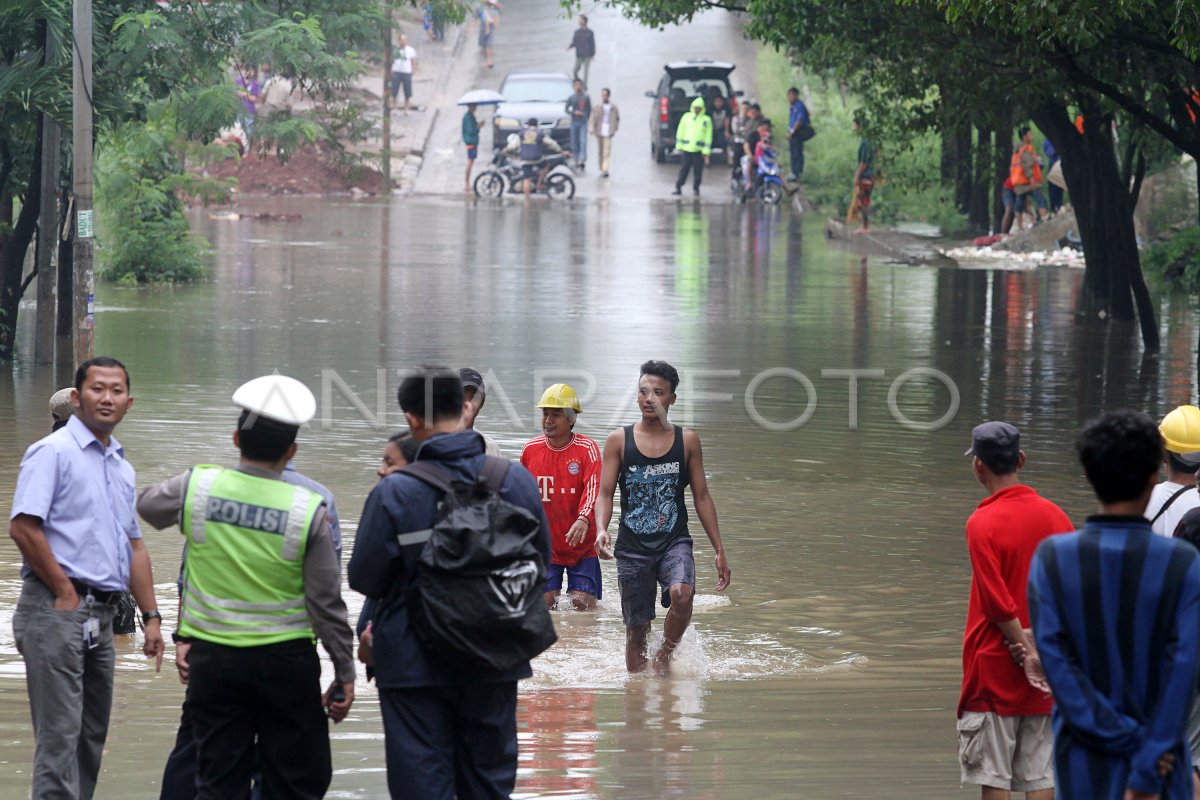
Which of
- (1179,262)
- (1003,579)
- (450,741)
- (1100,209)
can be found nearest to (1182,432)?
(1003,579)

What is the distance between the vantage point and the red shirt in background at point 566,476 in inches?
325

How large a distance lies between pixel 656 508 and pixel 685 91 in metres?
36.2

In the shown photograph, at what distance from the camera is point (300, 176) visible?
43.2 meters

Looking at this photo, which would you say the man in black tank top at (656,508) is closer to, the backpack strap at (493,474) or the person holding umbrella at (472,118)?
the backpack strap at (493,474)

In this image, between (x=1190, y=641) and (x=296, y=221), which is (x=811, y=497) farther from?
(x=296, y=221)

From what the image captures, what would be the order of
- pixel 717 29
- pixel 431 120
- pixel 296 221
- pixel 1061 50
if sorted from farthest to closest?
pixel 717 29 → pixel 431 120 → pixel 296 221 → pixel 1061 50

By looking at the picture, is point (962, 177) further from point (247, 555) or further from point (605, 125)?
point (247, 555)

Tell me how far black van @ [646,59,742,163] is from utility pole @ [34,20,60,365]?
26.5 metres

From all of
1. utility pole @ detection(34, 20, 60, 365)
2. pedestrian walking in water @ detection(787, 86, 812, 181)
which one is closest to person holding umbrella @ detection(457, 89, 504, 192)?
pedestrian walking in water @ detection(787, 86, 812, 181)

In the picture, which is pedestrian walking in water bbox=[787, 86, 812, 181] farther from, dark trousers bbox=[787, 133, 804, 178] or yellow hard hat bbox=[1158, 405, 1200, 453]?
yellow hard hat bbox=[1158, 405, 1200, 453]

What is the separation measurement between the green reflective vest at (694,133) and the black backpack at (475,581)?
34.6 meters

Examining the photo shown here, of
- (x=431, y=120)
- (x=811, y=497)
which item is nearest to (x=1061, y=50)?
(x=811, y=497)

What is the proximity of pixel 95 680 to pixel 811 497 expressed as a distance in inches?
278

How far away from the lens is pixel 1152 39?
15.0 meters
